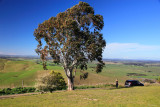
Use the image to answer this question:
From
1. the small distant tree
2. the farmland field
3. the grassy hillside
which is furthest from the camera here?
the farmland field

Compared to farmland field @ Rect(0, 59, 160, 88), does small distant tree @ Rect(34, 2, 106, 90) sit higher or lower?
higher

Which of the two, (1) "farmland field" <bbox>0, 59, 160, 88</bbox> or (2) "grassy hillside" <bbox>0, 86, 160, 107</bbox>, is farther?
(1) "farmland field" <bbox>0, 59, 160, 88</bbox>

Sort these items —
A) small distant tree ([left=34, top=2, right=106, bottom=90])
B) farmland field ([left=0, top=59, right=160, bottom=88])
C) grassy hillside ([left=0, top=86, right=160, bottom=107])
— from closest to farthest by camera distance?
grassy hillside ([left=0, top=86, right=160, bottom=107]) < small distant tree ([left=34, top=2, right=106, bottom=90]) < farmland field ([left=0, top=59, right=160, bottom=88])

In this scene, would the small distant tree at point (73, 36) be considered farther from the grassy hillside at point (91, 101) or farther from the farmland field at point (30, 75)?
the grassy hillside at point (91, 101)

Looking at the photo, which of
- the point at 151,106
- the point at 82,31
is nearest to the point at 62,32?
the point at 82,31

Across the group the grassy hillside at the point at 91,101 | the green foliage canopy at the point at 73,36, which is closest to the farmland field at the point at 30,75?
the green foliage canopy at the point at 73,36

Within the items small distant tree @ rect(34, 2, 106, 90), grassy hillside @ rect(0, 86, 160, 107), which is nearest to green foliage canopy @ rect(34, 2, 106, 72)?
small distant tree @ rect(34, 2, 106, 90)

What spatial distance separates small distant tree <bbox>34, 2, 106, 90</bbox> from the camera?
854 inches

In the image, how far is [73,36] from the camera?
73.4 ft

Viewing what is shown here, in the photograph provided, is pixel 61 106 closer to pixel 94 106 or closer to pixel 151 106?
pixel 94 106

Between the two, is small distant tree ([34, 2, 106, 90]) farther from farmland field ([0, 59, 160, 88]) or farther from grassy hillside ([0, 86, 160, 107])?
grassy hillside ([0, 86, 160, 107])

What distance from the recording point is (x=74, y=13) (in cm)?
2291

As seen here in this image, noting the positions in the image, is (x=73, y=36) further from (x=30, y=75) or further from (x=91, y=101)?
(x=30, y=75)

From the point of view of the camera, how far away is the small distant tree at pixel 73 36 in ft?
71.2
